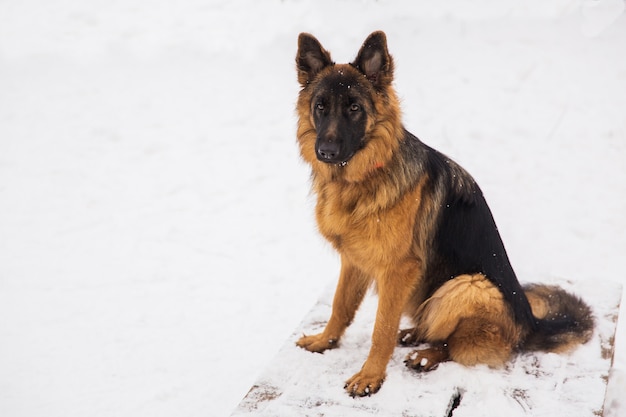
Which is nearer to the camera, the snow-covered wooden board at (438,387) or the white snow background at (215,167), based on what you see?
the snow-covered wooden board at (438,387)

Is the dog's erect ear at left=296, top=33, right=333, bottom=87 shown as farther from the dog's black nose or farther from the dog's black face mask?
the dog's black nose

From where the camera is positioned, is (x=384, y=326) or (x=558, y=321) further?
(x=558, y=321)

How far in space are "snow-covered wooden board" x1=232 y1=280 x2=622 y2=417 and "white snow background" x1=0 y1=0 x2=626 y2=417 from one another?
2.84 ft

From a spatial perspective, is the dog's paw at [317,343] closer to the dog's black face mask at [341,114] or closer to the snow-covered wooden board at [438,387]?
the snow-covered wooden board at [438,387]

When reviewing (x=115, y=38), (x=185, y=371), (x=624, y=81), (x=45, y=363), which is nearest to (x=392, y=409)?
(x=185, y=371)

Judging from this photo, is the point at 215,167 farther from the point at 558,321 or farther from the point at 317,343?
the point at 558,321

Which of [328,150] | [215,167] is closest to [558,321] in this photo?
[328,150]

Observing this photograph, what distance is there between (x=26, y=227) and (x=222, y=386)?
3481 millimetres

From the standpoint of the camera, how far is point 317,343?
402 cm

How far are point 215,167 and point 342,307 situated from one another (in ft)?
14.8

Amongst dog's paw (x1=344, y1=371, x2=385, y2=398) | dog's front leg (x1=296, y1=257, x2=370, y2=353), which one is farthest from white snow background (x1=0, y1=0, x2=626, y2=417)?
dog's paw (x1=344, y1=371, x2=385, y2=398)

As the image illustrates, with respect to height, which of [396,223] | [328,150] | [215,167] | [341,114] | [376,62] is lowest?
[215,167]

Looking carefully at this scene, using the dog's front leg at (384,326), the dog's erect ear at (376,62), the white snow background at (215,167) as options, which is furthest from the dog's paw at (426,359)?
the dog's erect ear at (376,62)

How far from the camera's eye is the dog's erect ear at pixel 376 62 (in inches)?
132
